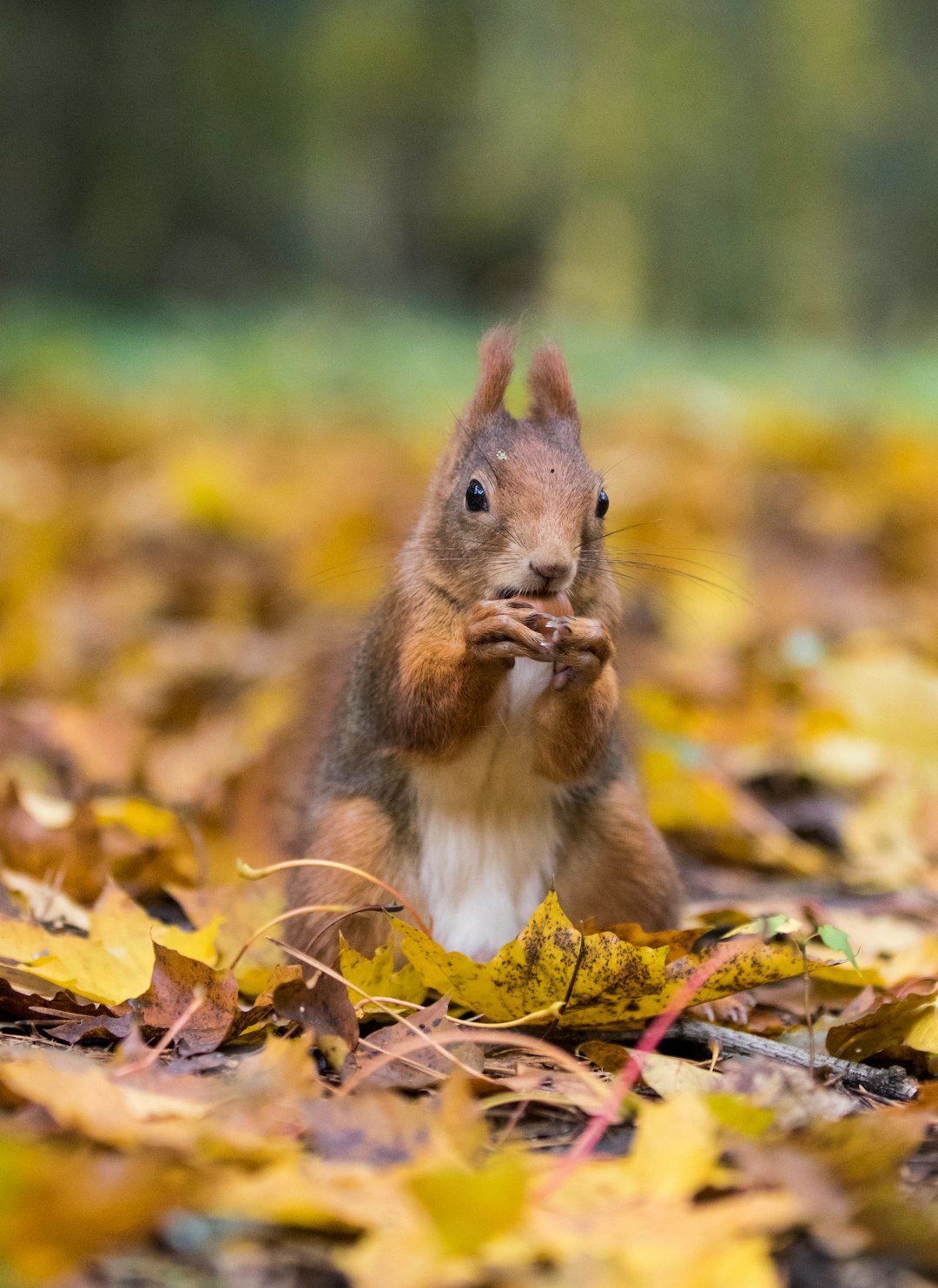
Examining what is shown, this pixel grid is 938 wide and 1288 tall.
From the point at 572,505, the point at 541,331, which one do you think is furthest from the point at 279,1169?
the point at 541,331

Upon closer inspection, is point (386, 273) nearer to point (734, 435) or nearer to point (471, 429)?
point (734, 435)

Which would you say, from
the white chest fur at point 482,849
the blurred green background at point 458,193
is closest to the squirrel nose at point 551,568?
the white chest fur at point 482,849

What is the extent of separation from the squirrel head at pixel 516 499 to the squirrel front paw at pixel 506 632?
7cm

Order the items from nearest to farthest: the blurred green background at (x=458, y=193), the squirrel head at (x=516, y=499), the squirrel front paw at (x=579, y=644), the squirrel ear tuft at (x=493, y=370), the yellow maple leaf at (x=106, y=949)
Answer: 1. the yellow maple leaf at (x=106, y=949)
2. the squirrel front paw at (x=579, y=644)
3. the squirrel head at (x=516, y=499)
4. the squirrel ear tuft at (x=493, y=370)
5. the blurred green background at (x=458, y=193)

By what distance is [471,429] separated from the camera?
2.11 metres

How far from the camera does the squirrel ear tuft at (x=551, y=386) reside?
6.89ft

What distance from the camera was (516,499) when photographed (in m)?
1.90

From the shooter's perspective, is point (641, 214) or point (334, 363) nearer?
point (334, 363)

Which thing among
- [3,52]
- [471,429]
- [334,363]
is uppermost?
[3,52]

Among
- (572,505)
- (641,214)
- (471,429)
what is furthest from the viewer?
(641,214)

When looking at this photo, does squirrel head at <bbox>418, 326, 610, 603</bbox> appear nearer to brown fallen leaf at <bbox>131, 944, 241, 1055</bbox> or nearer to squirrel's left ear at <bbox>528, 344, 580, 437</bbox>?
squirrel's left ear at <bbox>528, 344, 580, 437</bbox>

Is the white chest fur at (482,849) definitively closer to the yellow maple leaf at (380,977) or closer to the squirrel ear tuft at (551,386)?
the yellow maple leaf at (380,977)

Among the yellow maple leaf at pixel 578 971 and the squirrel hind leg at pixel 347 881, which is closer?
the yellow maple leaf at pixel 578 971

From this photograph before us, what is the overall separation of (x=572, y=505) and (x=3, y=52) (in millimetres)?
11066
